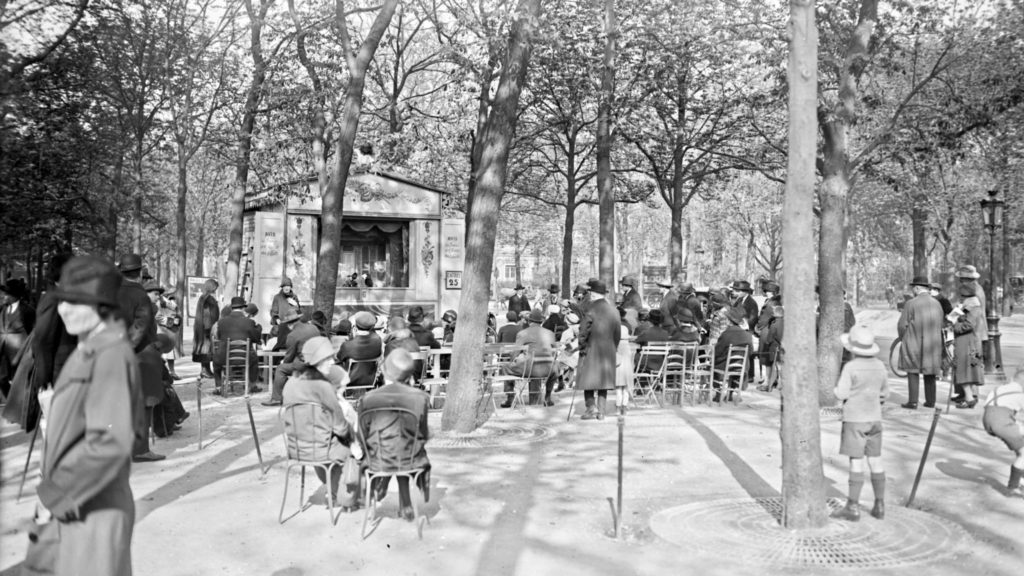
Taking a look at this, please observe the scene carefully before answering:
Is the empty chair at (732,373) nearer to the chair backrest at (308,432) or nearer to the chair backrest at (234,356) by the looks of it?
the chair backrest at (234,356)

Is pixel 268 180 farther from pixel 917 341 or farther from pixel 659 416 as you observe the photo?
pixel 917 341

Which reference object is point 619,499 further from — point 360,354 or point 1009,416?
point 360,354

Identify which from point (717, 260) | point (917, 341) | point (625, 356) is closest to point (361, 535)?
point (625, 356)

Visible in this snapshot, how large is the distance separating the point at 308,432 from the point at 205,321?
9771 millimetres

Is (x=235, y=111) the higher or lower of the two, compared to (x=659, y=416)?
higher

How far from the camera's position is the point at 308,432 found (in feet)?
23.4

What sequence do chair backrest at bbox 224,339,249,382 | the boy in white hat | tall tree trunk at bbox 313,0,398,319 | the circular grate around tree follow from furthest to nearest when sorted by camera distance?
1. tall tree trunk at bbox 313,0,398,319
2. chair backrest at bbox 224,339,249,382
3. the circular grate around tree
4. the boy in white hat

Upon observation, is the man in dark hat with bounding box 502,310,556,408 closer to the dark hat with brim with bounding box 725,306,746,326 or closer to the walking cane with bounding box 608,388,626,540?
the dark hat with brim with bounding box 725,306,746,326

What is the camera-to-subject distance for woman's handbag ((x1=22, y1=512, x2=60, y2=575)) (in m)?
3.58

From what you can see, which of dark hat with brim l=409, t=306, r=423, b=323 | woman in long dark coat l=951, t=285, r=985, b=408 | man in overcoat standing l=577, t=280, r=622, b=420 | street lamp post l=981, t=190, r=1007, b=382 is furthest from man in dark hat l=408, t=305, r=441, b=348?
street lamp post l=981, t=190, r=1007, b=382

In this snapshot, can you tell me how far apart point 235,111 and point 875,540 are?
21.0 m

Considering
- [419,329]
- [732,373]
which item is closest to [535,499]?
[419,329]

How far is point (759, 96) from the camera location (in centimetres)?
1633

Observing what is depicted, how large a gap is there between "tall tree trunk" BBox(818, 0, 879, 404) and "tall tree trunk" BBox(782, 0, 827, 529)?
5872 millimetres
